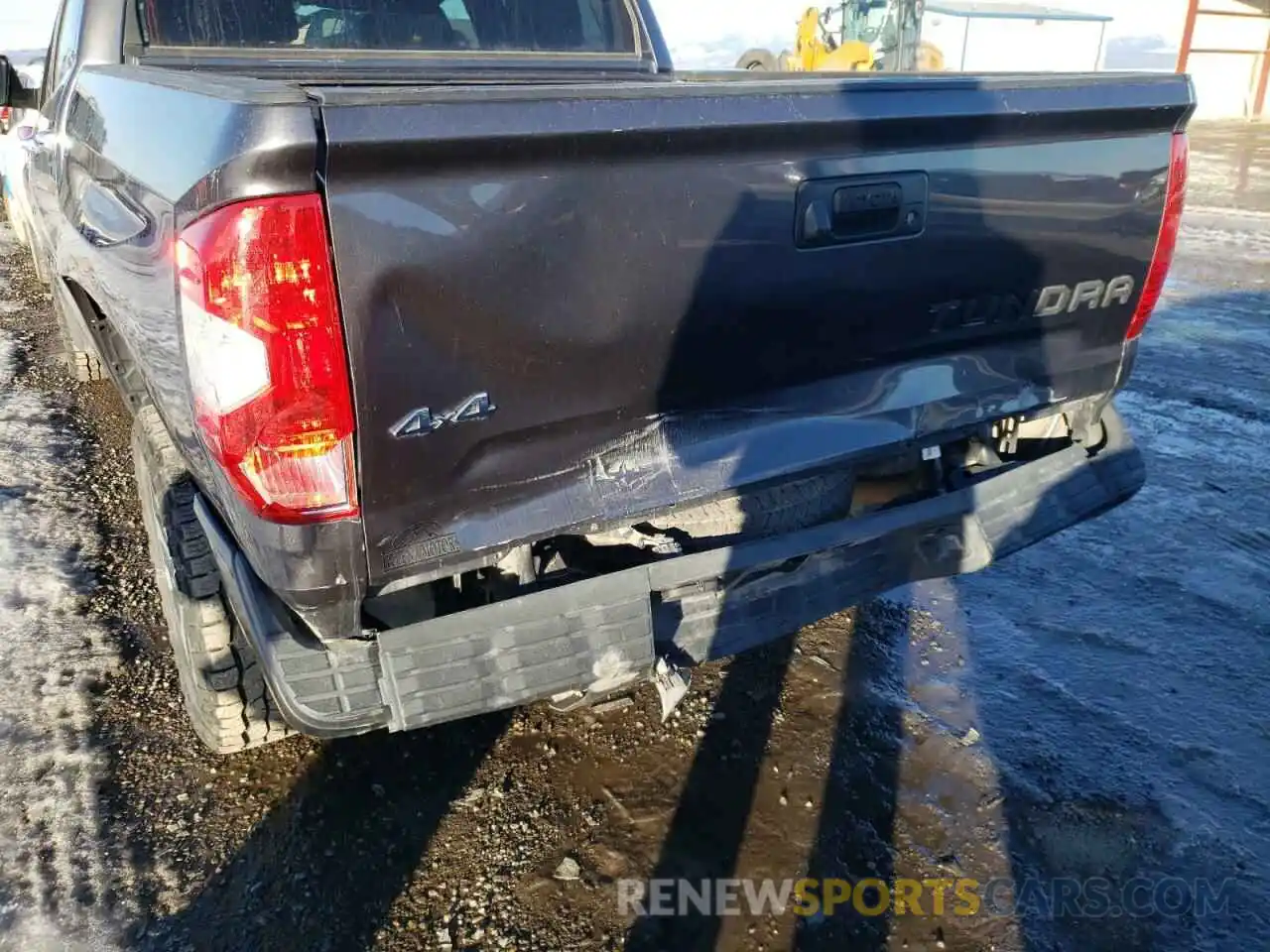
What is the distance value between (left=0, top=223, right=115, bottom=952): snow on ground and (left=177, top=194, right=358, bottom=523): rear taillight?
3.93 feet

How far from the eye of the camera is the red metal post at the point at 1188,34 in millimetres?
22922

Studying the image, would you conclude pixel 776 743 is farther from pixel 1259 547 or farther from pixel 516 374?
pixel 1259 547

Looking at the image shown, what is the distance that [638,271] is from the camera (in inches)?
74.5

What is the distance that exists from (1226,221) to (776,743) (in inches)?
414

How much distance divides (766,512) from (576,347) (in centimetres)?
79

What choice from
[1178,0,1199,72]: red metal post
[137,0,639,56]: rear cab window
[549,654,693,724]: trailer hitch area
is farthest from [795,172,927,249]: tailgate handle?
[1178,0,1199,72]: red metal post

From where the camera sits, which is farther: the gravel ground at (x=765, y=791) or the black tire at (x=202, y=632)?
the black tire at (x=202, y=632)

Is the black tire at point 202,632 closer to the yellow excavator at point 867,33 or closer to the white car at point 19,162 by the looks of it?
the white car at point 19,162

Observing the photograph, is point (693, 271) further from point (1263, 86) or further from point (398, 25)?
point (1263, 86)

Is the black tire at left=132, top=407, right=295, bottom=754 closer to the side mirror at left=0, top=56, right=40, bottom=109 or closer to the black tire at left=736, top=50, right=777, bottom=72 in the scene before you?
the side mirror at left=0, top=56, right=40, bottom=109

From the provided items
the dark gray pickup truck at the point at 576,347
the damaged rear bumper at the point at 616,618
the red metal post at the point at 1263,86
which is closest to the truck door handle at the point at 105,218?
the dark gray pickup truck at the point at 576,347

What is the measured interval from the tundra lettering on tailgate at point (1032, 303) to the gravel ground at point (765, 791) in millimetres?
1166

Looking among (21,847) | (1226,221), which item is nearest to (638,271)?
(21,847)

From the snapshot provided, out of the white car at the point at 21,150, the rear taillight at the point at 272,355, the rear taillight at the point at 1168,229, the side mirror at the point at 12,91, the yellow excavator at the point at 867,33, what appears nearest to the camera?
the rear taillight at the point at 272,355
